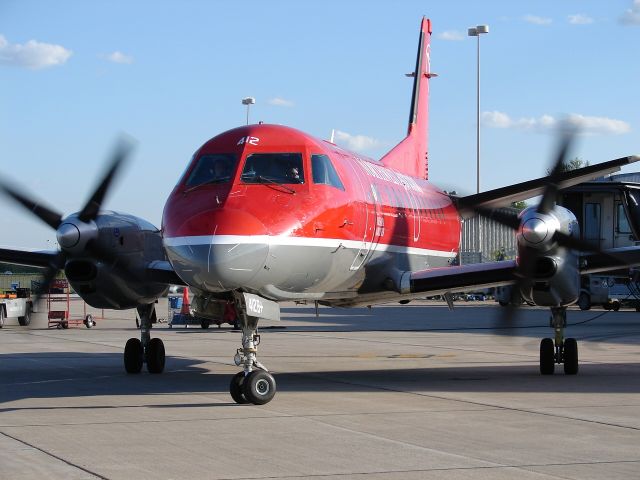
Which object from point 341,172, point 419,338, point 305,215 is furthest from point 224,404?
point 419,338

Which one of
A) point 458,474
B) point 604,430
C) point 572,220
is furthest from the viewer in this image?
point 572,220

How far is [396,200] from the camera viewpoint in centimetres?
1817

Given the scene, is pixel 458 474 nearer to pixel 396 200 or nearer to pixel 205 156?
pixel 205 156

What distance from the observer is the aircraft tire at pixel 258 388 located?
13.0m

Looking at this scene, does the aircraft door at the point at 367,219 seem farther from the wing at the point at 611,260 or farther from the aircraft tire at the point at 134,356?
the aircraft tire at the point at 134,356

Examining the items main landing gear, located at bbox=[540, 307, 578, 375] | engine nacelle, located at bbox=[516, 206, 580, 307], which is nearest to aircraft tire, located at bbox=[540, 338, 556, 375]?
main landing gear, located at bbox=[540, 307, 578, 375]

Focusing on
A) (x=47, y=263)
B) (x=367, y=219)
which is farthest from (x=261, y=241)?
(x=47, y=263)

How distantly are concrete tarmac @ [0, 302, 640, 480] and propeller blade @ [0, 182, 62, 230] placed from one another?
6.43ft

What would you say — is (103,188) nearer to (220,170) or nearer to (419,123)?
(220,170)

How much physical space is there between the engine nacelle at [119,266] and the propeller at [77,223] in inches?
3.5

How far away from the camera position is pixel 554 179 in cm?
1664

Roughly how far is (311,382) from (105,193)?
5091mm

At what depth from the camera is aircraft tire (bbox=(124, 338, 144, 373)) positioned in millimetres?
18547

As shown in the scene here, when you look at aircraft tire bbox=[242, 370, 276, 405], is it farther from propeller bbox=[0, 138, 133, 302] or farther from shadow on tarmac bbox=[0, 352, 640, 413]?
propeller bbox=[0, 138, 133, 302]
